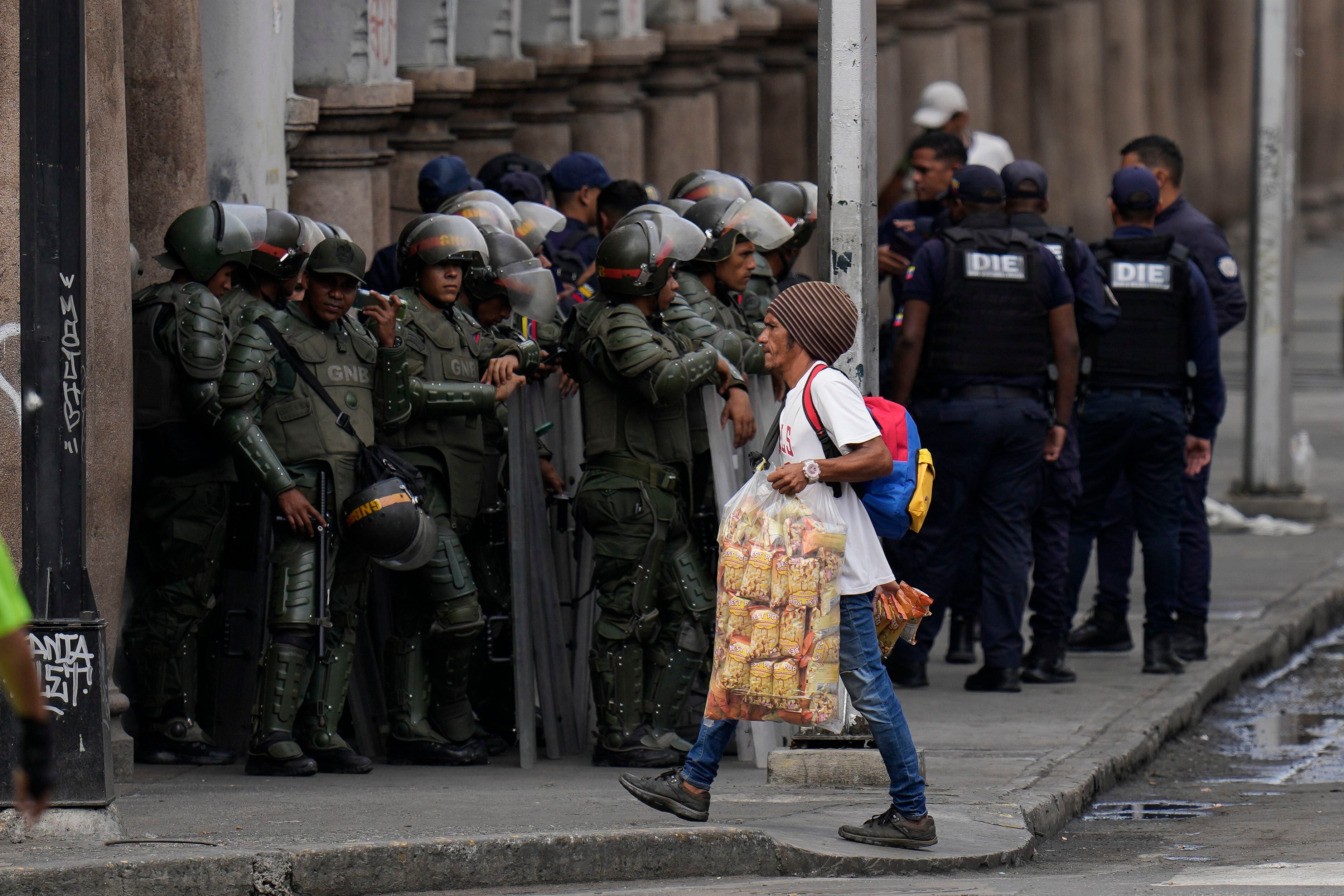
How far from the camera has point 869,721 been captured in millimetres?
6871

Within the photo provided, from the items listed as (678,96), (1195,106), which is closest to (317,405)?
(678,96)

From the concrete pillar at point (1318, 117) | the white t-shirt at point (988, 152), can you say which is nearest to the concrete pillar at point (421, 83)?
the white t-shirt at point (988, 152)

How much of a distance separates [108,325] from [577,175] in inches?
156

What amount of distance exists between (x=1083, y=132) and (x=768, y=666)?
92.3 feet

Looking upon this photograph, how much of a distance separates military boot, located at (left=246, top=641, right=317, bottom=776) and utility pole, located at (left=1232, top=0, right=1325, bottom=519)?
Result: 8817 mm

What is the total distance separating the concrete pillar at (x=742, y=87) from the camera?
20.8m

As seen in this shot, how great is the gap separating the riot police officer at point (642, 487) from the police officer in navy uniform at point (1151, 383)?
8.72ft

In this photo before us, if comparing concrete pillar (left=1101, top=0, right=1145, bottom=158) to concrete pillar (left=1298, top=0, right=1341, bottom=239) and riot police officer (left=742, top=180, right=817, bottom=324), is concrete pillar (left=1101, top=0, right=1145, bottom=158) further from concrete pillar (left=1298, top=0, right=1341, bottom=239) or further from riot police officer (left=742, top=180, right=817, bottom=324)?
riot police officer (left=742, top=180, right=817, bottom=324)

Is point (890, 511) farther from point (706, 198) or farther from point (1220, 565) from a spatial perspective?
point (1220, 565)

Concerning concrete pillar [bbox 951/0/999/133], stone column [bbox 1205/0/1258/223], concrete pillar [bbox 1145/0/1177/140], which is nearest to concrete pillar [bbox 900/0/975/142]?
concrete pillar [bbox 951/0/999/133]

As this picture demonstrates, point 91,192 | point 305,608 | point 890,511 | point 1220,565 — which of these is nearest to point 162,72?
point 91,192

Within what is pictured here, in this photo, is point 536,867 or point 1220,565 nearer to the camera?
point 536,867

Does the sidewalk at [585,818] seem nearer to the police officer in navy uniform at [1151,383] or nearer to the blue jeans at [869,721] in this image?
the blue jeans at [869,721]

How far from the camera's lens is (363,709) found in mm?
8602
